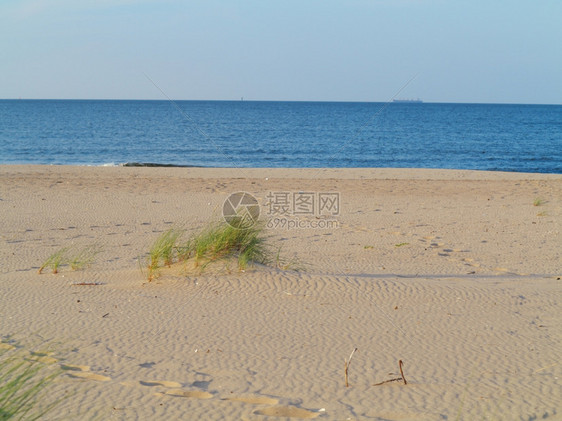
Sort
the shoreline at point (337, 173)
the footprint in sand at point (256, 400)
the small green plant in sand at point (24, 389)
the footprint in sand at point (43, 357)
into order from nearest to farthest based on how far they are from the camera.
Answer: the small green plant in sand at point (24, 389) → the footprint in sand at point (256, 400) → the footprint in sand at point (43, 357) → the shoreline at point (337, 173)

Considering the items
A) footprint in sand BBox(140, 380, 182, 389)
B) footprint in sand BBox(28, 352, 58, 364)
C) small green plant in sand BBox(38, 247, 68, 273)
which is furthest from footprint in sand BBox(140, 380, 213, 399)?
small green plant in sand BBox(38, 247, 68, 273)

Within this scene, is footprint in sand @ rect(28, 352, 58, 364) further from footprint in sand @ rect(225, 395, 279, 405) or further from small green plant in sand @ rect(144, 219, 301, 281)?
small green plant in sand @ rect(144, 219, 301, 281)

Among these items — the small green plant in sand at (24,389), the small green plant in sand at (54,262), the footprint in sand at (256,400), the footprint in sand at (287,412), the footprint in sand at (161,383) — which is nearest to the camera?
the small green plant in sand at (24,389)

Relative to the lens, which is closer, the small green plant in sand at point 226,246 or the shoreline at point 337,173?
the small green plant in sand at point 226,246

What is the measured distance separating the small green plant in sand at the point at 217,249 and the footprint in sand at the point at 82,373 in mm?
2403

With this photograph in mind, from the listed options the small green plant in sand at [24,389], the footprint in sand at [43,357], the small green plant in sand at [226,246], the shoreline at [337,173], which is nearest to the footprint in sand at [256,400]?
the small green plant in sand at [24,389]

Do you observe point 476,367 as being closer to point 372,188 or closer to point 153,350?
point 153,350

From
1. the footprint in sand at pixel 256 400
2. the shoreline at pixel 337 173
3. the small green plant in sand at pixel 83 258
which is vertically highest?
the shoreline at pixel 337 173

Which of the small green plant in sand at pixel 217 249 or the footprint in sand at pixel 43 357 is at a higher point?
the small green plant in sand at pixel 217 249

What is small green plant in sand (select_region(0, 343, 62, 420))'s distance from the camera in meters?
2.91

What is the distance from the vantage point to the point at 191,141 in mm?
41281

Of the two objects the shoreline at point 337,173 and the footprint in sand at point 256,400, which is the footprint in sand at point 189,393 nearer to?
the footprint in sand at point 256,400

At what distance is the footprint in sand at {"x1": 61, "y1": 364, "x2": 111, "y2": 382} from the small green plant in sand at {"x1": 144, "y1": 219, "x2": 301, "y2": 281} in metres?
2.40

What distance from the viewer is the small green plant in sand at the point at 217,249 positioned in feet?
22.4
